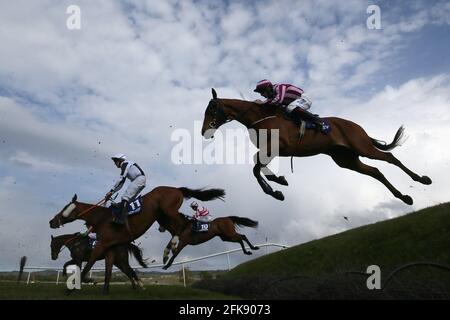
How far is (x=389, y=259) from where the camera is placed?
10.7m

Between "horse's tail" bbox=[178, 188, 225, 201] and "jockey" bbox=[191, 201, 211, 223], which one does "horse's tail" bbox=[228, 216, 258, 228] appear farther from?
"horse's tail" bbox=[178, 188, 225, 201]

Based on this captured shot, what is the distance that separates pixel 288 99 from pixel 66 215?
5204 mm

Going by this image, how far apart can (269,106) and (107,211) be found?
4.10m

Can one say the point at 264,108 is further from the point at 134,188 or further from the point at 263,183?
the point at 134,188

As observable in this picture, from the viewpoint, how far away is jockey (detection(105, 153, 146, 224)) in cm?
865

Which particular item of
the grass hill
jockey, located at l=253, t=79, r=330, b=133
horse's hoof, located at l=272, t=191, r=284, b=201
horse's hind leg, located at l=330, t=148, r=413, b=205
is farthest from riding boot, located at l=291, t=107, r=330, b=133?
the grass hill

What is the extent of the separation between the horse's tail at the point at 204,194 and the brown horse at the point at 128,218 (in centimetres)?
28

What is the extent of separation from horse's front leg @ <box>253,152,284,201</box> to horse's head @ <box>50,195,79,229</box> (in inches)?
174

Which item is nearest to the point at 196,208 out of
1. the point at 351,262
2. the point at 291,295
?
the point at 351,262

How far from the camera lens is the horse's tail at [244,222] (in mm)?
14938

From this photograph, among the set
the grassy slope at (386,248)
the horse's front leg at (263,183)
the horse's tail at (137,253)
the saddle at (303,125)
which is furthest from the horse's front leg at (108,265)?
the grassy slope at (386,248)

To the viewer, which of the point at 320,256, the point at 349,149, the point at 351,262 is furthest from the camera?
the point at 320,256

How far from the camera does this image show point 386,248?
11.4 metres
